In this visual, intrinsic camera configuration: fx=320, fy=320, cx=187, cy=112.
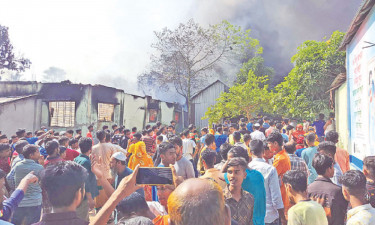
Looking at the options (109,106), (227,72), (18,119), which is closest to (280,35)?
(227,72)

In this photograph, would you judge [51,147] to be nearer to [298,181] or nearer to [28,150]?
[28,150]

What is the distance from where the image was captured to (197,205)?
1.57 m

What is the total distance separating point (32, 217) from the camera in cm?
494

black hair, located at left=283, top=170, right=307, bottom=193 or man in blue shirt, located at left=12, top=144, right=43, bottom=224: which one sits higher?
black hair, located at left=283, top=170, right=307, bottom=193

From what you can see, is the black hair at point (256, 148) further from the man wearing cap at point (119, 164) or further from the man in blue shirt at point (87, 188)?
the man in blue shirt at point (87, 188)

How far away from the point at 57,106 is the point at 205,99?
51.9 feet

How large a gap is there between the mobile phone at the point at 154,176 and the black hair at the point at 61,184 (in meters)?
0.44

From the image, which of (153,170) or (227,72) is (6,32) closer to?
(227,72)

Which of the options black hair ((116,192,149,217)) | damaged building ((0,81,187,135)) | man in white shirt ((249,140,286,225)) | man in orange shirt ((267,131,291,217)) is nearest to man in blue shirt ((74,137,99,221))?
black hair ((116,192,149,217))

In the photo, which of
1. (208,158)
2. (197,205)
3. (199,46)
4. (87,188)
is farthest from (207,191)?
(199,46)

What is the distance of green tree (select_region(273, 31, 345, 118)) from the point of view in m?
15.0

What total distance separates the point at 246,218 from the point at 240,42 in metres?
26.3

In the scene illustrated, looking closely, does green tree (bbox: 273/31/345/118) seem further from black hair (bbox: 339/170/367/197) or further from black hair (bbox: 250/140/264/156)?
black hair (bbox: 339/170/367/197)

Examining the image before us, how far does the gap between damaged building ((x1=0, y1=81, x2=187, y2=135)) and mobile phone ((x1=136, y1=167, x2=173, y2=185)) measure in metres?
17.2
